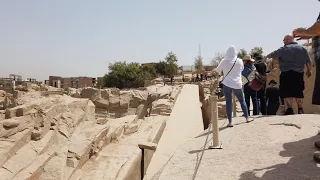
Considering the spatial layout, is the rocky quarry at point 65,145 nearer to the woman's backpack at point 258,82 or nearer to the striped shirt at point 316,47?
the woman's backpack at point 258,82

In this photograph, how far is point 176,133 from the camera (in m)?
5.78

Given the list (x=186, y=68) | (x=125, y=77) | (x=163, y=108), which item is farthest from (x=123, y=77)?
(x=163, y=108)

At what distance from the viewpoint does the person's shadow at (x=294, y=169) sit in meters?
2.88

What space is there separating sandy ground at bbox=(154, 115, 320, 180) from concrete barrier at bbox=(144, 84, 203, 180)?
0.43 metres

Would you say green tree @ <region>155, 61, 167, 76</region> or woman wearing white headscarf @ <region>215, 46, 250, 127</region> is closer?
woman wearing white headscarf @ <region>215, 46, 250, 127</region>

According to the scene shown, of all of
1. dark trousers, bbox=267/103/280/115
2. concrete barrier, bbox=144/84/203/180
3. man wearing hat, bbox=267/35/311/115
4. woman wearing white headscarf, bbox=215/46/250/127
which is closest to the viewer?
concrete barrier, bbox=144/84/203/180

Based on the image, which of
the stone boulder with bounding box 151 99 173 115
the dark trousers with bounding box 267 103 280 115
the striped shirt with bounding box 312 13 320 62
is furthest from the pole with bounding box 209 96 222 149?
the stone boulder with bounding box 151 99 173 115

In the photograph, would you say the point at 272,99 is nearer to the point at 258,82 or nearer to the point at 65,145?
the point at 258,82

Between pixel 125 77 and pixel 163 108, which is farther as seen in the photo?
pixel 125 77

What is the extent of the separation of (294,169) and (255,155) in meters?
0.63

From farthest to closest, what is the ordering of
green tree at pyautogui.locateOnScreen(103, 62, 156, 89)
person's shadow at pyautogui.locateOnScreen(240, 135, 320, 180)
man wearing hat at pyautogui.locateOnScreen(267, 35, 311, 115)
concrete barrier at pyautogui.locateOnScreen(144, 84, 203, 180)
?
green tree at pyautogui.locateOnScreen(103, 62, 156, 89)
man wearing hat at pyautogui.locateOnScreen(267, 35, 311, 115)
concrete barrier at pyautogui.locateOnScreen(144, 84, 203, 180)
person's shadow at pyautogui.locateOnScreen(240, 135, 320, 180)

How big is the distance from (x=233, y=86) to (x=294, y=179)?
7.77 ft

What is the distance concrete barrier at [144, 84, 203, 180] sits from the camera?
449 cm

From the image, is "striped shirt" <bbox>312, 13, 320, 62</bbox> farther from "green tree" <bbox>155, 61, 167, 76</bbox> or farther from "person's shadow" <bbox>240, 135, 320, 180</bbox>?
"green tree" <bbox>155, 61, 167, 76</bbox>
